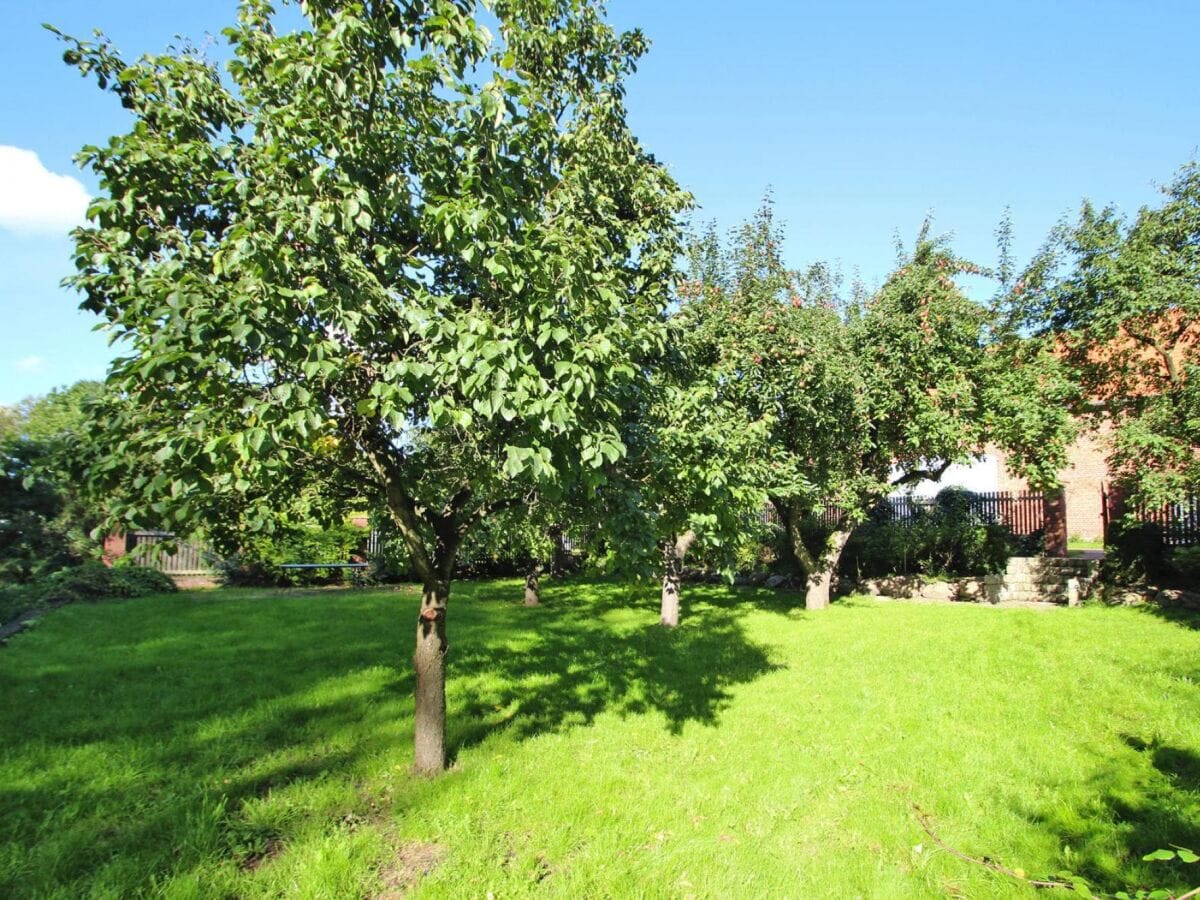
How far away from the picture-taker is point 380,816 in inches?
176

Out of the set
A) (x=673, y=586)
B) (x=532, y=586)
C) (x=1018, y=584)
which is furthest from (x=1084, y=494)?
(x=532, y=586)

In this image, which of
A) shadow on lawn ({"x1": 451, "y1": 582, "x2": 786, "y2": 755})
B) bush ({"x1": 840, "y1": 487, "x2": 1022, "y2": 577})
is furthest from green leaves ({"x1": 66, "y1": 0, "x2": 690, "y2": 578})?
bush ({"x1": 840, "y1": 487, "x2": 1022, "y2": 577})

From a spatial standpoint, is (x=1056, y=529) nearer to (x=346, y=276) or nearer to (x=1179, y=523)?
(x=1179, y=523)

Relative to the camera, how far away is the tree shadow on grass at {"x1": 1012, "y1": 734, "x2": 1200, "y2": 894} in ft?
12.6

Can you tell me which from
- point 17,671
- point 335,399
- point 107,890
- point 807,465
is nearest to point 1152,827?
point 335,399

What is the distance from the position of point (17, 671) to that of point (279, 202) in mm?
7505

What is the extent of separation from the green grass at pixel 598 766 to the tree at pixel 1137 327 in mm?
2958

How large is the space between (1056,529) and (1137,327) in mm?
5827

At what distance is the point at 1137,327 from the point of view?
11.4 m

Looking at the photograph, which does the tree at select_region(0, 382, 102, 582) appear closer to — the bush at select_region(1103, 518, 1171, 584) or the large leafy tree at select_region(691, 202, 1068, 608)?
the large leafy tree at select_region(691, 202, 1068, 608)

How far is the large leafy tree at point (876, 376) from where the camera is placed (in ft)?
37.2

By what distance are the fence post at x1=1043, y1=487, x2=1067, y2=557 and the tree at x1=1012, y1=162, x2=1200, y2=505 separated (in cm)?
336

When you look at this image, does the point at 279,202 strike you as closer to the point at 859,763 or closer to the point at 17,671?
the point at 859,763

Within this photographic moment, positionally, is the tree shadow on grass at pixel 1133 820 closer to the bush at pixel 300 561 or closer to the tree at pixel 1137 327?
the tree at pixel 1137 327
